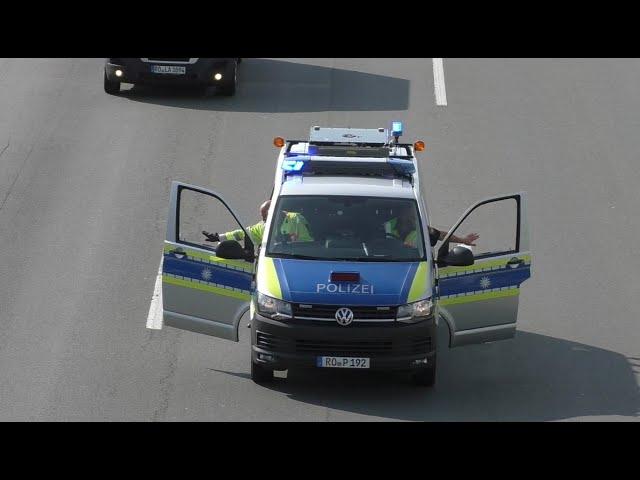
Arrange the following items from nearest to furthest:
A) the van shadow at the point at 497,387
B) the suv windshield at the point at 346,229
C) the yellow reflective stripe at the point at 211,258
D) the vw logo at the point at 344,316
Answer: the vw logo at the point at 344,316 → the van shadow at the point at 497,387 → the suv windshield at the point at 346,229 → the yellow reflective stripe at the point at 211,258

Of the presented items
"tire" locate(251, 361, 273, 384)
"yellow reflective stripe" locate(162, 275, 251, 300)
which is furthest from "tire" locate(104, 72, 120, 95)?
"tire" locate(251, 361, 273, 384)

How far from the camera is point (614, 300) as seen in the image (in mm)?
18531

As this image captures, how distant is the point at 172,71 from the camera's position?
2573cm

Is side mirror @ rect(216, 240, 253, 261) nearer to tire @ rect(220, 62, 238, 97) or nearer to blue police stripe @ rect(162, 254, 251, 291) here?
blue police stripe @ rect(162, 254, 251, 291)

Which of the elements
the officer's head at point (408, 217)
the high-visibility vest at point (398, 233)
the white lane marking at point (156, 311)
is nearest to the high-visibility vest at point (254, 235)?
the high-visibility vest at point (398, 233)

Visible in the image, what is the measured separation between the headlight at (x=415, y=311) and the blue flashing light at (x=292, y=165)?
7.05ft

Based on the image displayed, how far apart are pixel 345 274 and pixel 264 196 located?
23.2ft

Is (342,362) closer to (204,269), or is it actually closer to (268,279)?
(268,279)

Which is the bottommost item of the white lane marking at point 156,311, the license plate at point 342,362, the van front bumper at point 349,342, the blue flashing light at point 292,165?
the white lane marking at point 156,311

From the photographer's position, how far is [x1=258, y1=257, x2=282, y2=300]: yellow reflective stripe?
1472cm

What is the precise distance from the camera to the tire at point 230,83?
2600 centimetres

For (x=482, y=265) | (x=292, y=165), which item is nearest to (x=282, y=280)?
(x=292, y=165)

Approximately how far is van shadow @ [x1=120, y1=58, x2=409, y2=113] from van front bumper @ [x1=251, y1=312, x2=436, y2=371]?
11083mm

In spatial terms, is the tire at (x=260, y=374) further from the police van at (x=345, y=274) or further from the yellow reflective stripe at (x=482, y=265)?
the yellow reflective stripe at (x=482, y=265)
